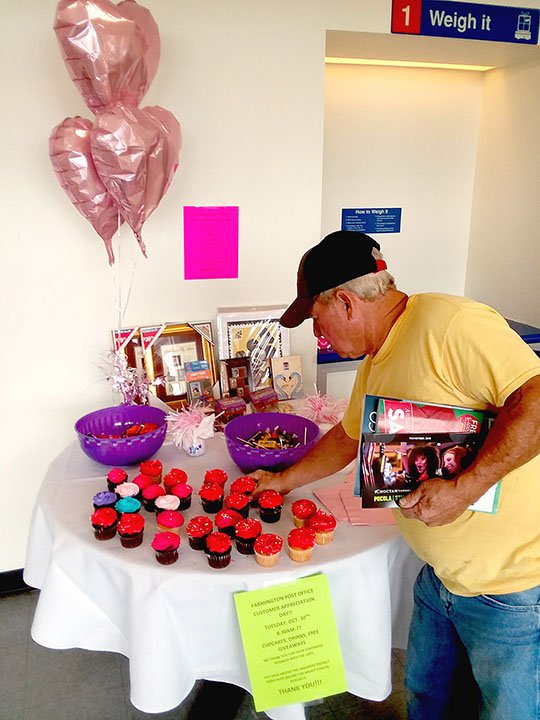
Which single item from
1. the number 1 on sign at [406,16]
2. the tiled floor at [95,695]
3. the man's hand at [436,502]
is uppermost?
the number 1 on sign at [406,16]

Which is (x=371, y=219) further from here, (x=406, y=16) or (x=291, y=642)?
(x=291, y=642)

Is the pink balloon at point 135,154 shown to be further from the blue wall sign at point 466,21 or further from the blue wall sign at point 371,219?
the blue wall sign at point 371,219

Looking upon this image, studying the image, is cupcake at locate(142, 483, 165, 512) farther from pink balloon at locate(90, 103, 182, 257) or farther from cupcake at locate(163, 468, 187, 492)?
pink balloon at locate(90, 103, 182, 257)

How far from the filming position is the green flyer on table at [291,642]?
1.24 m

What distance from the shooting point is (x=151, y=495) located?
1.49 m

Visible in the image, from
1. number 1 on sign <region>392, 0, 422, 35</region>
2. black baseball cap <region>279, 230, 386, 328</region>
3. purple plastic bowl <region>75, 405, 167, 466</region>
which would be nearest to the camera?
black baseball cap <region>279, 230, 386, 328</region>

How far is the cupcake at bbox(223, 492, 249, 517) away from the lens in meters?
1.43

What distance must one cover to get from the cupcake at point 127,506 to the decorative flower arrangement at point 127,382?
69 cm

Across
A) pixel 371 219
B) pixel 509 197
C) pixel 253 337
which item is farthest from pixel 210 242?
pixel 509 197

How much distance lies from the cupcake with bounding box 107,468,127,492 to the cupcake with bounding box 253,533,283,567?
46cm

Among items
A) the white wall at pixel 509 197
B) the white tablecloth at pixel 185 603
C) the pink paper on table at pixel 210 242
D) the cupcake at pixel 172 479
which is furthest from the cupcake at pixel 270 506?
the white wall at pixel 509 197

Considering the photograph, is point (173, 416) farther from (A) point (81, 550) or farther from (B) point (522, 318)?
(B) point (522, 318)

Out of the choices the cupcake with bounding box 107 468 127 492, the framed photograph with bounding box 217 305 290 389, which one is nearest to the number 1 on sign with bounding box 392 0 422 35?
the framed photograph with bounding box 217 305 290 389

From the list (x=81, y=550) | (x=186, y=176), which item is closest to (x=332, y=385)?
(x=186, y=176)
